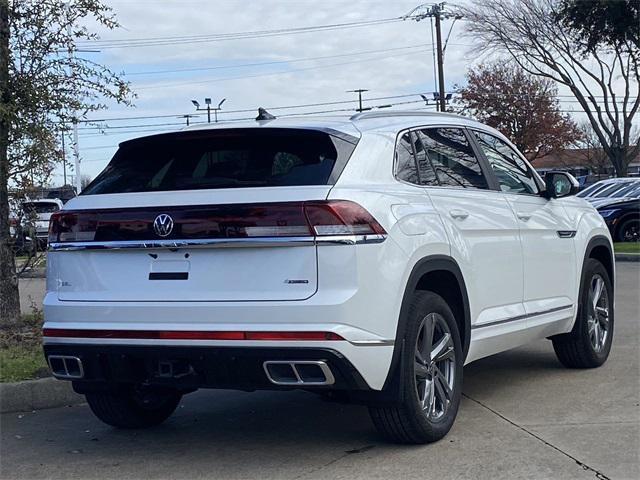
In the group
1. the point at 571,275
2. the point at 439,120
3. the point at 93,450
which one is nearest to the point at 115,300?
the point at 93,450

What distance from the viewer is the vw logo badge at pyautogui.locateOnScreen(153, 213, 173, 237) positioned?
4711mm

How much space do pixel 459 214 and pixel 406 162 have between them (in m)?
0.48

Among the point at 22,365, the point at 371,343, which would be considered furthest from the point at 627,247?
the point at 371,343

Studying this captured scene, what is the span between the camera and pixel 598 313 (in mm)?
7457

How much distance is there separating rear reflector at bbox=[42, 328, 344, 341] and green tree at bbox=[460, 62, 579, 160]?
4704 centimetres

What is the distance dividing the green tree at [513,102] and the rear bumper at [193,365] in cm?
4705

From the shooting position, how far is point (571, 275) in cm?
693

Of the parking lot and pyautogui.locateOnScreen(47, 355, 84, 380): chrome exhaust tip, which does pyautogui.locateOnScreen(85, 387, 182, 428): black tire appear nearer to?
the parking lot

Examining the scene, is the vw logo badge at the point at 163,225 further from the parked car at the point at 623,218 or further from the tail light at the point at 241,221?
the parked car at the point at 623,218

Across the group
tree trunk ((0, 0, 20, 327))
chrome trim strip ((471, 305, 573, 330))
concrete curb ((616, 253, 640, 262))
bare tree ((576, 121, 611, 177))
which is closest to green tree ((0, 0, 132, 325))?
tree trunk ((0, 0, 20, 327))

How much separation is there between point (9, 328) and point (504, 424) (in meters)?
5.00

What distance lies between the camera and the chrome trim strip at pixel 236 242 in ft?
14.6

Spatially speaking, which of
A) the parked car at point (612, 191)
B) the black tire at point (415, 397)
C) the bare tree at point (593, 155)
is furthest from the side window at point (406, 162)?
the bare tree at point (593, 155)

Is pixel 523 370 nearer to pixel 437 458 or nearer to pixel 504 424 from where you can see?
pixel 504 424
